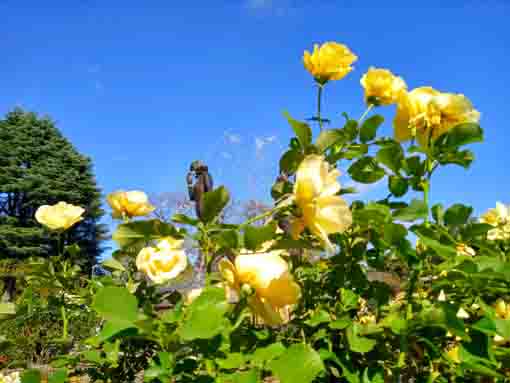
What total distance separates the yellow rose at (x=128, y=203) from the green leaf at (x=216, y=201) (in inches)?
12.0

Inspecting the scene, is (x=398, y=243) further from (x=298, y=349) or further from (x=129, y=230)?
(x=129, y=230)

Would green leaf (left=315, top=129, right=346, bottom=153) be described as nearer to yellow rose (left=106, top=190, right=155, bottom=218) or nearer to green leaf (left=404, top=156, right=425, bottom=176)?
green leaf (left=404, top=156, right=425, bottom=176)

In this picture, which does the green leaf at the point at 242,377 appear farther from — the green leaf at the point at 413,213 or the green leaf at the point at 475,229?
the green leaf at the point at 475,229

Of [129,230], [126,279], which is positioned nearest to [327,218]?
[129,230]

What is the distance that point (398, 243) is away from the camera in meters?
0.62

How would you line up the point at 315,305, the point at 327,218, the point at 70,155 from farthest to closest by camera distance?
1. the point at 70,155
2. the point at 315,305
3. the point at 327,218

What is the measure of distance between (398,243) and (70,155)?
21.2m

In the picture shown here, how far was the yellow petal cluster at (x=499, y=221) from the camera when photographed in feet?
3.71

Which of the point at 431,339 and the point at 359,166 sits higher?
the point at 359,166

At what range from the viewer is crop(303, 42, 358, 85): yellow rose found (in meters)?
0.84

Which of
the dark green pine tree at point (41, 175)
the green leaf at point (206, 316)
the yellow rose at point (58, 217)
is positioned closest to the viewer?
the green leaf at point (206, 316)

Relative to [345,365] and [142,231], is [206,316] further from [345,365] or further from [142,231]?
[345,365]

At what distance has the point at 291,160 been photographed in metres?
0.72

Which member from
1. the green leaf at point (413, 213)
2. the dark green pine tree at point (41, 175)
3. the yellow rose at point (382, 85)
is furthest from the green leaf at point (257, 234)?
the dark green pine tree at point (41, 175)
